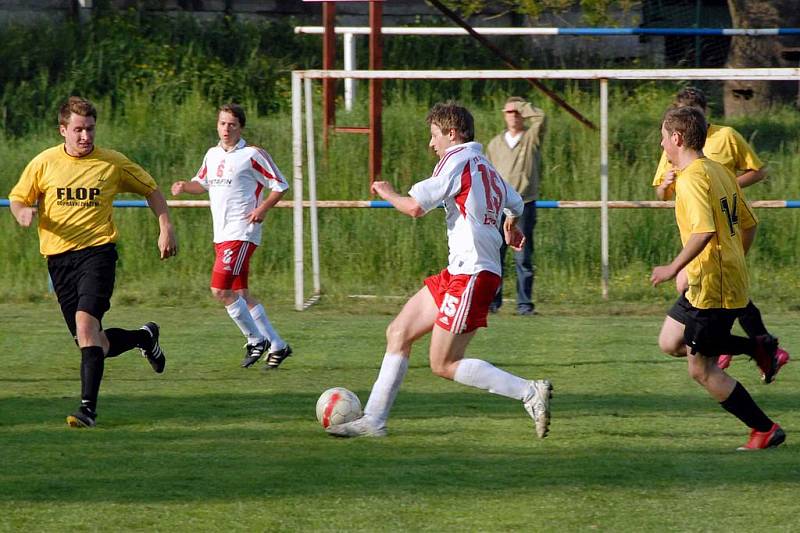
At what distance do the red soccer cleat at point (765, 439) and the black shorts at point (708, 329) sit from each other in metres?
0.43

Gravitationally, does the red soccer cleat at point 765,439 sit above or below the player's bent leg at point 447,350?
below

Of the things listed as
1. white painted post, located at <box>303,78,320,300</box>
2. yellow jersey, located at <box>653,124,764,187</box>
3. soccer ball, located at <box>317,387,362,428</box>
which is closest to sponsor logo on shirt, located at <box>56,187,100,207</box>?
soccer ball, located at <box>317,387,362,428</box>

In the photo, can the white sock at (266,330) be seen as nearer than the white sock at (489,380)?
No

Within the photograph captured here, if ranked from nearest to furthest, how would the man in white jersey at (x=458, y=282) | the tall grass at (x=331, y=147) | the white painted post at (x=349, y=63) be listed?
the man in white jersey at (x=458, y=282) → the tall grass at (x=331, y=147) → the white painted post at (x=349, y=63)

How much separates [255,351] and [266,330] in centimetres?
17

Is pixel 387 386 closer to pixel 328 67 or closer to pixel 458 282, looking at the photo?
pixel 458 282

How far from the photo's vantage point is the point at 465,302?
6672 mm

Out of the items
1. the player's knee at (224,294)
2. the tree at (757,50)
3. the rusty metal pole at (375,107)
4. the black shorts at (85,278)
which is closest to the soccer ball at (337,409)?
the black shorts at (85,278)

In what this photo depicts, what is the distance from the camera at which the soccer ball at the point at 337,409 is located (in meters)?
6.95

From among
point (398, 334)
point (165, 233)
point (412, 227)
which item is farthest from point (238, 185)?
point (412, 227)

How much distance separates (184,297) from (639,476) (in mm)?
8004

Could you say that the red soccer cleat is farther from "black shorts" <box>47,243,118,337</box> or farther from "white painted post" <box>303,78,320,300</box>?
"white painted post" <box>303,78,320,300</box>

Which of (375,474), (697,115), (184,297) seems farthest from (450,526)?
(184,297)

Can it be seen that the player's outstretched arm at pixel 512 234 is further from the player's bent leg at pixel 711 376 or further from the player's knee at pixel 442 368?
the player's bent leg at pixel 711 376
